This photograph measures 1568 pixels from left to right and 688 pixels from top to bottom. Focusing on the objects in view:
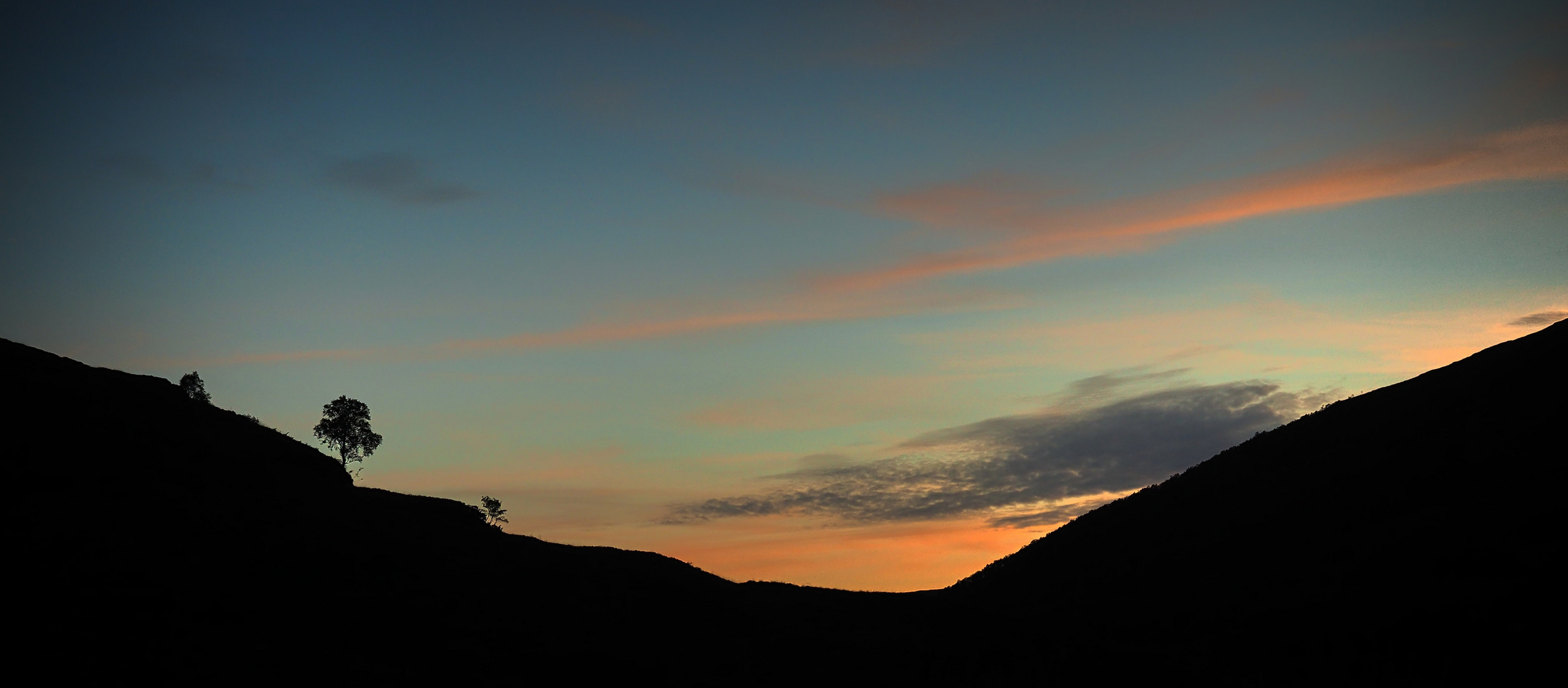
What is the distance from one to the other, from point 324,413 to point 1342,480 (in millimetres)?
108071

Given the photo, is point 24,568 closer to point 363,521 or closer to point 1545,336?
point 363,521

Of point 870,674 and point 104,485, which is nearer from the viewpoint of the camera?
point 870,674

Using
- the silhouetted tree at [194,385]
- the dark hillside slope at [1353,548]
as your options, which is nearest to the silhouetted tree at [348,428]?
the silhouetted tree at [194,385]

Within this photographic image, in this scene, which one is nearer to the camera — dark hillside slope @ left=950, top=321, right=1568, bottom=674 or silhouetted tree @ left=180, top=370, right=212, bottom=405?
dark hillside slope @ left=950, top=321, right=1568, bottom=674

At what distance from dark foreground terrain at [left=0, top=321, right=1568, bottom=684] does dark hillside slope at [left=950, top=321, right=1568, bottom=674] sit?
0.17m

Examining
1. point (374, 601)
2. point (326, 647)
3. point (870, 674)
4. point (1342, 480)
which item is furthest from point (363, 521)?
point (1342, 480)

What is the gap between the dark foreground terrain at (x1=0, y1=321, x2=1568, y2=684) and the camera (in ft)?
133

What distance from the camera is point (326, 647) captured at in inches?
1711

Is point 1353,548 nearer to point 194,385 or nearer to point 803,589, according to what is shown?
point 803,589

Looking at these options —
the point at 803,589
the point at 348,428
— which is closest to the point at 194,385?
the point at 348,428

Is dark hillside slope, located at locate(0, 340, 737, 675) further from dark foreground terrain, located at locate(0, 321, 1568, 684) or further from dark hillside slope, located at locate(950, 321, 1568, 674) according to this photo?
dark hillside slope, located at locate(950, 321, 1568, 674)

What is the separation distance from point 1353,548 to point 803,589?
3554 cm

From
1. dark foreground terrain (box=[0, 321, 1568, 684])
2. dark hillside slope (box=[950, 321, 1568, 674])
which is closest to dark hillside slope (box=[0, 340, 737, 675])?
dark foreground terrain (box=[0, 321, 1568, 684])

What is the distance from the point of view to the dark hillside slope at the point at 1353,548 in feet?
130
